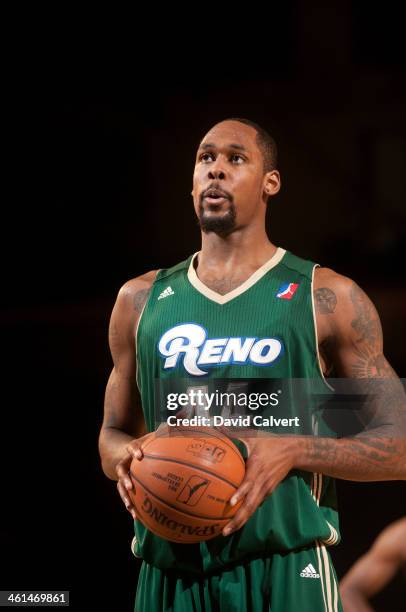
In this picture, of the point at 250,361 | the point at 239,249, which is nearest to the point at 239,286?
the point at 239,249

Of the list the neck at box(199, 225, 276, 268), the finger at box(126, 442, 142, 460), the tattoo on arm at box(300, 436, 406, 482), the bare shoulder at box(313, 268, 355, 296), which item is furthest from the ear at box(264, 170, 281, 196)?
the finger at box(126, 442, 142, 460)

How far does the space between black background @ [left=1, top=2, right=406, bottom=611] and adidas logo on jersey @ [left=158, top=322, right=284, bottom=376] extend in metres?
0.70

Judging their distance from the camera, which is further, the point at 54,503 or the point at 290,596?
the point at 54,503

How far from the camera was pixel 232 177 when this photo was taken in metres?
2.16

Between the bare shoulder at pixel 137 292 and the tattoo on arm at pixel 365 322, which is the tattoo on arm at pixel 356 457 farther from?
the bare shoulder at pixel 137 292

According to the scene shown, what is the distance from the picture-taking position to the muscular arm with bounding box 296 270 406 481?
6.62ft

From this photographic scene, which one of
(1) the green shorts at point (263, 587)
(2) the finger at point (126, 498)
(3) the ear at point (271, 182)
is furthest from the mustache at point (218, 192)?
(1) the green shorts at point (263, 587)

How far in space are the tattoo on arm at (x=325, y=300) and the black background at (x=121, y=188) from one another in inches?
24.3

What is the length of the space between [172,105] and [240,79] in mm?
226

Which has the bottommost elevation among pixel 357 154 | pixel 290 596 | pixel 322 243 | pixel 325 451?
pixel 290 596

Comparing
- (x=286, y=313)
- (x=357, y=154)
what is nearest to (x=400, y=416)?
(x=286, y=313)

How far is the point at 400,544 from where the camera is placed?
2600mm

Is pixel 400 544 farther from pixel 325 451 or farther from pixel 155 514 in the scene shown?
pixel 155 514

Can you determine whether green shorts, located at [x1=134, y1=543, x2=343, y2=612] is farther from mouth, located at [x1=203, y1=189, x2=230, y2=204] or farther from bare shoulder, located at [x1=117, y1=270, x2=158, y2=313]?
mouth, located at [x1=203, y1=189, x2=230, y2=204]
